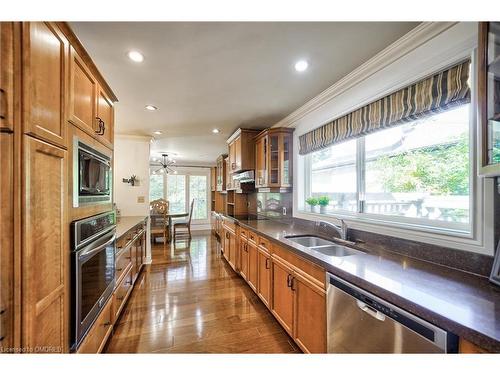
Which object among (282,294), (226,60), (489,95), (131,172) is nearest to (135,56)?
(226,60)

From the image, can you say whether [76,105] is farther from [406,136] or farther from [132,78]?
[406,136]

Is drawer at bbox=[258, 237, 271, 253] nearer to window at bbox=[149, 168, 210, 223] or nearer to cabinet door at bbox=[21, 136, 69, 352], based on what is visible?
cabinet door at bbox=[21, 136, 69, 352]

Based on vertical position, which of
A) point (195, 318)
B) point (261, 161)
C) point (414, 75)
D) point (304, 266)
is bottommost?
point (195, 318)

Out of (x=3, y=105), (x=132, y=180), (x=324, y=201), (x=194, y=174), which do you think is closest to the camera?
(x=3, y=105)

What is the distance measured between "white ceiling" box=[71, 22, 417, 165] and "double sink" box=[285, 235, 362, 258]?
1.54 meters

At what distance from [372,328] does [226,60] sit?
2012 millimetres

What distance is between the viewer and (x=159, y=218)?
17.9 feet

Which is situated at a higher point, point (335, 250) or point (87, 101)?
point (87, 101)

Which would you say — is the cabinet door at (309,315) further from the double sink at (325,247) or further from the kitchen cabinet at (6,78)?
the kitchen cabinet at (6,78)

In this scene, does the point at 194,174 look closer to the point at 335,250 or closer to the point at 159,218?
the point at 159,218

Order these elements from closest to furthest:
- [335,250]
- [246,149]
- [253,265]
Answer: [335,250] → [253,265] → [246,149]

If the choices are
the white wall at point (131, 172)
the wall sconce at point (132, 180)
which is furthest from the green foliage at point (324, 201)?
the wall sconce at point (132, 180)

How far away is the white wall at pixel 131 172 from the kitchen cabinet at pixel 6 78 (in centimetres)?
332

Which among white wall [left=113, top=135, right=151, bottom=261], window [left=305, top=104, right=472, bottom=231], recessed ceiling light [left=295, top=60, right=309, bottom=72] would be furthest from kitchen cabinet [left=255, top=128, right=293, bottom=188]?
white wall [left=113, top=135, right=151, bottom=261]
